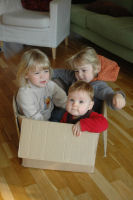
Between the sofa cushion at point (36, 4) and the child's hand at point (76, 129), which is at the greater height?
the sofa cushion at point (36, 4)

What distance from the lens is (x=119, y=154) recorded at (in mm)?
1493

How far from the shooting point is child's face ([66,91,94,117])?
3.84 ft

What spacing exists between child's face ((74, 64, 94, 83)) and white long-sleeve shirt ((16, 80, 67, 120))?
142 millimetres

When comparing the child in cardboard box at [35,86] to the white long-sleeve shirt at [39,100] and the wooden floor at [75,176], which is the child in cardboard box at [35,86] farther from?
the wooden floor at [75,176]

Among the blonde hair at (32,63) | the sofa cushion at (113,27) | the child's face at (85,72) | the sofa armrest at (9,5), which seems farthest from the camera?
the sofa armrest at (9,5)

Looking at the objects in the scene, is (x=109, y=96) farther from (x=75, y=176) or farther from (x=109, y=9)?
(x=109, y=9)

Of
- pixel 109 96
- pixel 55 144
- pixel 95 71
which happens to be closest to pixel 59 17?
pixel 95 71

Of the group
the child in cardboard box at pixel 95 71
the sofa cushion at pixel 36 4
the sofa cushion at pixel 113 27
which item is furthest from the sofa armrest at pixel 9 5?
the child in cardboard box at pixel 95 71

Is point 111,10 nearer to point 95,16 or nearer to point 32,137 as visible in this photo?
point 95,16

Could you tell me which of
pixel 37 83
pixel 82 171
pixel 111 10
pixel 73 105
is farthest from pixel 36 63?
pixel 111 10

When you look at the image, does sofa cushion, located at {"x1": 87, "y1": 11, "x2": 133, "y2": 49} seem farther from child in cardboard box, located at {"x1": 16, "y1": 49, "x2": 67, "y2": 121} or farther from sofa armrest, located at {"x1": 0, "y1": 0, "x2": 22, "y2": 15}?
child in cardboard box, located at {"x1": 16, "y1": 49, "x2": 67, "y2": 121}

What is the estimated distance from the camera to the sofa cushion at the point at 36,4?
9.73 feet

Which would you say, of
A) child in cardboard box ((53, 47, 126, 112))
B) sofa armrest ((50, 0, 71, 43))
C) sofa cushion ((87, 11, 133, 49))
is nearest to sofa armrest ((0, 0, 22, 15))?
sofa armrest ((50, 0, 71, 43))

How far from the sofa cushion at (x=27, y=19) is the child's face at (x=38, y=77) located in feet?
4.85
